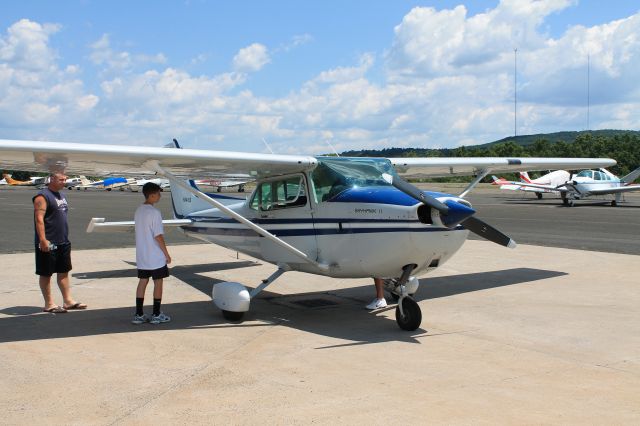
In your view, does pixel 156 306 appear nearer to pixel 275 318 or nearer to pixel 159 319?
pixel 159 319

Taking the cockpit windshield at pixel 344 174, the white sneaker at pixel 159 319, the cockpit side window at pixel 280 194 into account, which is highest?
the cockpit windshield at pixel 344 174

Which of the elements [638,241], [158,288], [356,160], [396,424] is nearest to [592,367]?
[396,424]

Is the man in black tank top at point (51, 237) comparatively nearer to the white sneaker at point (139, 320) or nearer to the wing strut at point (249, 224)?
the white sneaker at point (139, 320)

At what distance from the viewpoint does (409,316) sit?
22.1ft

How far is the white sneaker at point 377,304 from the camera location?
316 inches

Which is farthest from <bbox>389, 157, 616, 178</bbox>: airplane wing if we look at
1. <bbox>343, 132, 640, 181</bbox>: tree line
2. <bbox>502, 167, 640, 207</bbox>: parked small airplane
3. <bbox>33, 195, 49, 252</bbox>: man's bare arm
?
<bbox>343, 132, 640, 181</bbox>: tree line

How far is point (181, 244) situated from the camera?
16.1 m

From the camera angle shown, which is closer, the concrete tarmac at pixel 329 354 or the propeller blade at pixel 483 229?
the concrete tarmac at pixel 329 354

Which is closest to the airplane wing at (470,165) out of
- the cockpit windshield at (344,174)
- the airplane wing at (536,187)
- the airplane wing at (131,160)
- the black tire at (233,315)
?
the cockpit windshield at (344,174)

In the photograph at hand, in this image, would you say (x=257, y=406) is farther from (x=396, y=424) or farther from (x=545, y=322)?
(x=545, y=322)

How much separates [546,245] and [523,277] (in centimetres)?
514

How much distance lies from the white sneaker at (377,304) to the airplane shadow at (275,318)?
136 millimetres

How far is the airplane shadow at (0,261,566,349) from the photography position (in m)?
6.69

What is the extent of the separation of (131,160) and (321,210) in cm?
230
